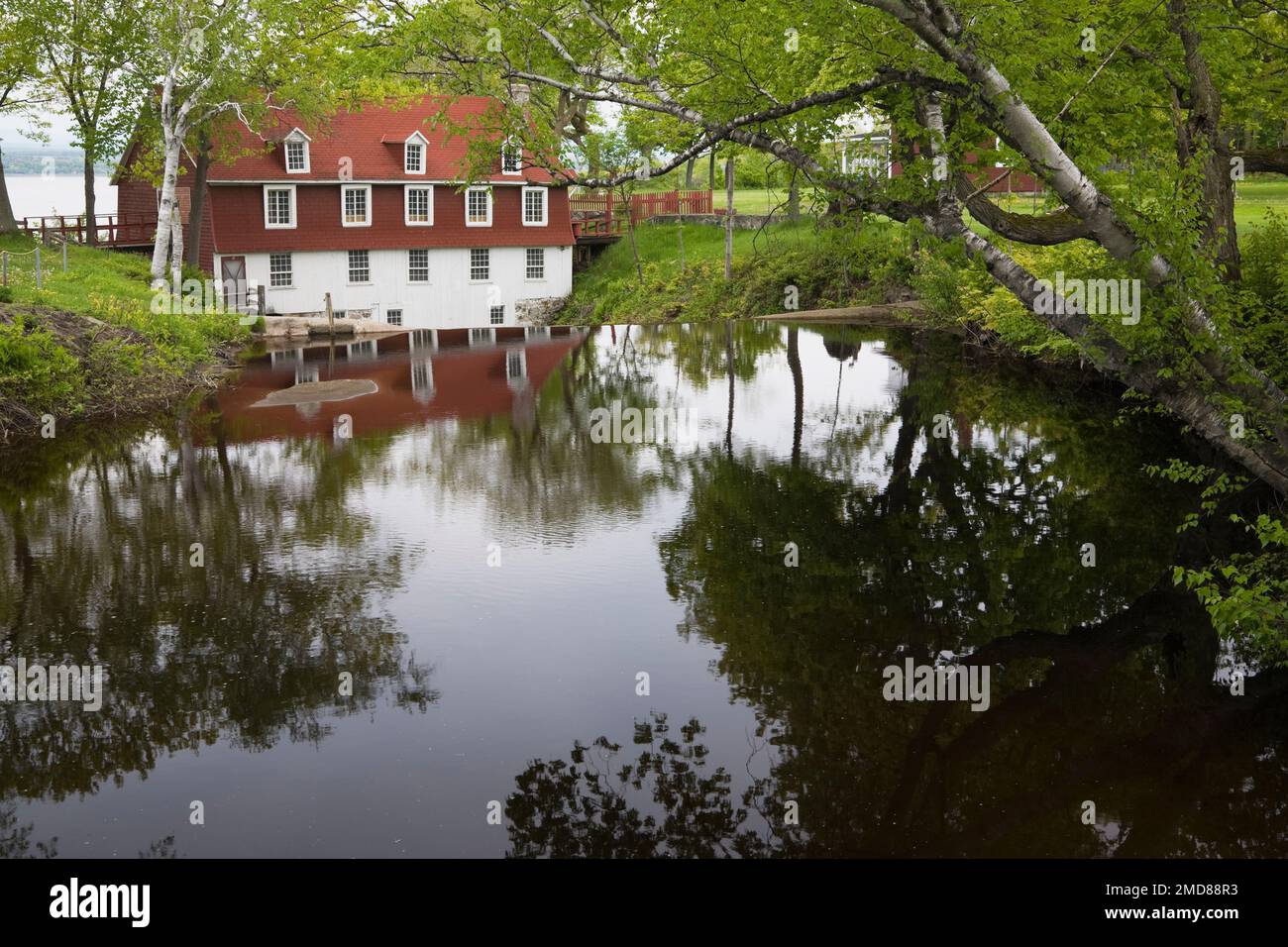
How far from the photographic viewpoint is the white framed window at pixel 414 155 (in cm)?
5438

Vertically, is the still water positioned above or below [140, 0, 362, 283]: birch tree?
below

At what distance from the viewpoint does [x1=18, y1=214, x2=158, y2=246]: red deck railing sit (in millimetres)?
48781

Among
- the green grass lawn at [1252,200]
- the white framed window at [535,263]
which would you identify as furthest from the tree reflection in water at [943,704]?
the white framed window at [535,263]

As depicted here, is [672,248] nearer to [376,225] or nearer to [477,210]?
[477,210]

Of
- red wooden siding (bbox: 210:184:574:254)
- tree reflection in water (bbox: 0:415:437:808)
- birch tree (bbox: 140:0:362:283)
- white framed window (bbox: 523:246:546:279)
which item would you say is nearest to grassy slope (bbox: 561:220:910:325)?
white framed window (bbox: 523:246:546:279)

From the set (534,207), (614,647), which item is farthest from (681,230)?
(614,647)

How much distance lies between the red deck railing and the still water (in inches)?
1220

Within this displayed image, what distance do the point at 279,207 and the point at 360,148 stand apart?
4.83 meters

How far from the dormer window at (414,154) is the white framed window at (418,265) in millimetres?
3655

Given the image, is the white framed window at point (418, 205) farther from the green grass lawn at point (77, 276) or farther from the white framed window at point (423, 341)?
the white framed window at point (423, 341)

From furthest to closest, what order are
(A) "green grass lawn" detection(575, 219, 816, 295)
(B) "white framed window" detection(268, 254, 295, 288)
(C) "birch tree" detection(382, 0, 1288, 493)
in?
(A) "green grass lawn" detection(575, 219, 816, 295)
(B) "white framed window" detection(268, 254, 295, 288)
(C) "birch tree" detection(382, 0, 1288, 493)

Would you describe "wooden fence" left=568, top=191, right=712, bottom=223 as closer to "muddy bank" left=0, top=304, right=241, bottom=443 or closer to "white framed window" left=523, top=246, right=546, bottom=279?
"white framed window" left=523, top=246, right=546, bottom=279

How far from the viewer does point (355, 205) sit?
53.8m
